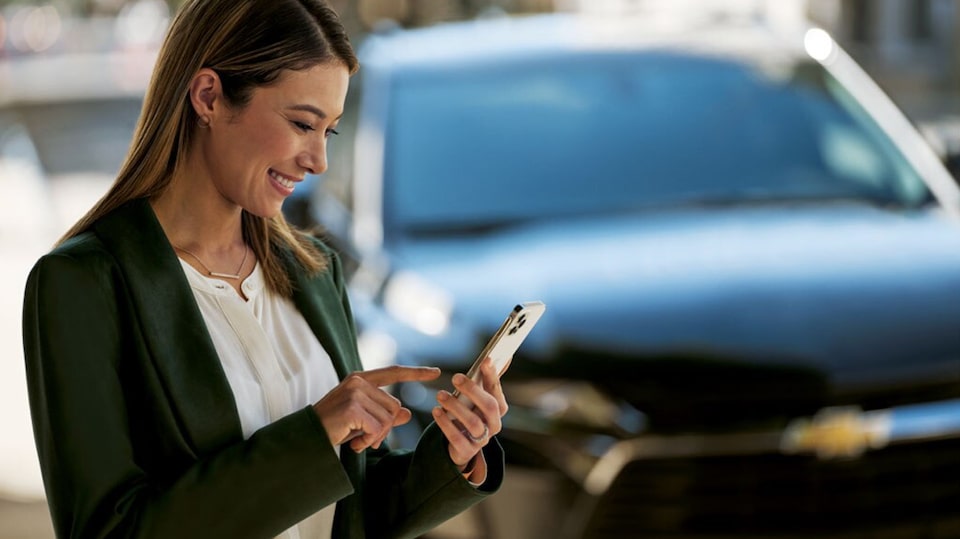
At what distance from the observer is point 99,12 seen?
48.6 meters

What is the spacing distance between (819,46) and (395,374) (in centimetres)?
362

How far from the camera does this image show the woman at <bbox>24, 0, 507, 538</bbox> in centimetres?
168

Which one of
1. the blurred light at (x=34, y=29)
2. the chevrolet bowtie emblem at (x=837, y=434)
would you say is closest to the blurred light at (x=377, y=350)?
the chevrolet bowtie emblem at (x=837, y=434)

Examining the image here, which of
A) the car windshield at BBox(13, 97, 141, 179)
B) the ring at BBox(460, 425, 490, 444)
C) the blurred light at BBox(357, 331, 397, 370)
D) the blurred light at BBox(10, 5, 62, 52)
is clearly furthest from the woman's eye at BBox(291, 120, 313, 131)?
the blurred light at BBox(10, 5, 62, 52)

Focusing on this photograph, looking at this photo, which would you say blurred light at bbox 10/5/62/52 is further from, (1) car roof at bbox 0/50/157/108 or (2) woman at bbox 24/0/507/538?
(2) woman at bbox 24/0/507/538

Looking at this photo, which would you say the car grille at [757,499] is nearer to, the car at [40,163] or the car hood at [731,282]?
the car hood at [731,282]

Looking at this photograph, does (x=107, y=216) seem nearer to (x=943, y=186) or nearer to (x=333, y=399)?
(x=333, y=399)

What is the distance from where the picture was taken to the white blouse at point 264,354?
184 centimetres

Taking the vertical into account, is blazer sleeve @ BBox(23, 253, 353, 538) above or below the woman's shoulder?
below

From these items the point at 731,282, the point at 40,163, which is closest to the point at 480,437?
the point at 731,282

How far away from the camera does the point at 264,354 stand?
74.2 inches

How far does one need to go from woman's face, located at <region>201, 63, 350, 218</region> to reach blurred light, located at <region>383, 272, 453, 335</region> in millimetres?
1814

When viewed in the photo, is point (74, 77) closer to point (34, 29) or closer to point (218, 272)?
point (34, 29)

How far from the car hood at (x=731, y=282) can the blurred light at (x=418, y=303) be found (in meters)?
0.04
